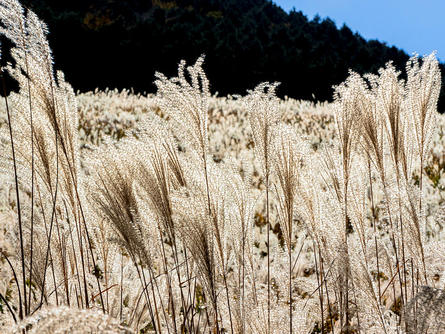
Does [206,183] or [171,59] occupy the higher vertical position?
[171,59]

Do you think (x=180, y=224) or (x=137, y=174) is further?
(x=137, y=174)

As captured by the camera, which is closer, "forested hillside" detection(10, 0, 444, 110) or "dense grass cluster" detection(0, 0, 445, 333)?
"dense grass cluster" detection(0, 0, 445, 333)

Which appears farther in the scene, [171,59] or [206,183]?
[171,59]

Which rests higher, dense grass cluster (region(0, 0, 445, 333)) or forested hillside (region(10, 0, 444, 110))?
forested hillside (region(10, 0, 444, 110))

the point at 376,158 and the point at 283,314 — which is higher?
the point at 376,158

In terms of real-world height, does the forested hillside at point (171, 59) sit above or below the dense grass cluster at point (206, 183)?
above

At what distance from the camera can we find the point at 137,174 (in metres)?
1.57

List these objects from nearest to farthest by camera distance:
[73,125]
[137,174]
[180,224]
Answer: [180,224], [137,174], [73,125]

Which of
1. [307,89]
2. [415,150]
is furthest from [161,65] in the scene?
[415,150]

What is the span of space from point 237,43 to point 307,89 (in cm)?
899

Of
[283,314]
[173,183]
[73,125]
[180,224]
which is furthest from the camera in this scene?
[283,314]

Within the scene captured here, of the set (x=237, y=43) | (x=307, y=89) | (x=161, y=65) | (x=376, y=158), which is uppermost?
(x=237, y=43)

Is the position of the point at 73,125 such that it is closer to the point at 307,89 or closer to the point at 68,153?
the point at 68,153

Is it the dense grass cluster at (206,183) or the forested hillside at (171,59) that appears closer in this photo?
the dense grass cluster at (206,183)
